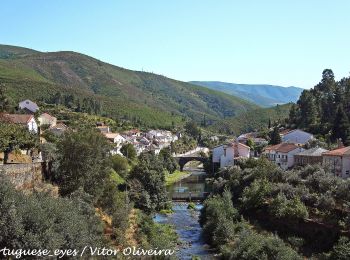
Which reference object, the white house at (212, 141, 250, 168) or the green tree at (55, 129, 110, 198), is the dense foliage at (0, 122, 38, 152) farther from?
the white house at (212, 141, 250, 168)

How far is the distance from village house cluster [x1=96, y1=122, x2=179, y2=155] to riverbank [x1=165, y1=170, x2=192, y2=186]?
404 inches

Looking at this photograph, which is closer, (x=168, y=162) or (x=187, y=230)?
(x=187, y=230)

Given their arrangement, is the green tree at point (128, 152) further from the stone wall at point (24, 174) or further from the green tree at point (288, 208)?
the stone wall at point (24, 174)

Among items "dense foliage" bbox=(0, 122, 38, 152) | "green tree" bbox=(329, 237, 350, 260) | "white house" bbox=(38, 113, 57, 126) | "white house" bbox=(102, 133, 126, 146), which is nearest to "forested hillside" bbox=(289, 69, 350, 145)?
"white house" bbox=(102, 133, 126, 146)

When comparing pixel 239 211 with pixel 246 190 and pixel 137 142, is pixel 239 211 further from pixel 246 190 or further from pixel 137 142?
pixel 137 142

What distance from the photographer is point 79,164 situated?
42094 millimetres

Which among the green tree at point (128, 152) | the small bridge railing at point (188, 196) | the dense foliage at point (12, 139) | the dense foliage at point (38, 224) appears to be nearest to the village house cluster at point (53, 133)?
the green tree at point (128, 152)

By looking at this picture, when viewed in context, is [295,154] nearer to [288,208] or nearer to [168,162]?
[288,208]

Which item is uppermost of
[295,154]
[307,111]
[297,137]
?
[307,111]

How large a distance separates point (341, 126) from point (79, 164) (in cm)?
5313

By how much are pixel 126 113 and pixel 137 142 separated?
57.9 m

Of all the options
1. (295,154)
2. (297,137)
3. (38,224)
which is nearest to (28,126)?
(295,154)

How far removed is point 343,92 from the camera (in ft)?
325

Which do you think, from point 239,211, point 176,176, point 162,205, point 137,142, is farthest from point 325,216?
point 137,142
